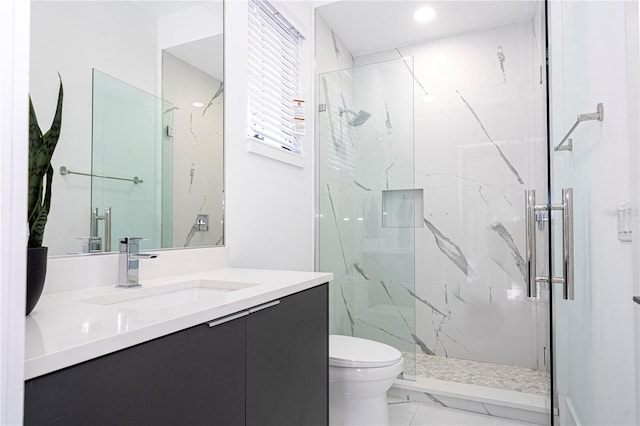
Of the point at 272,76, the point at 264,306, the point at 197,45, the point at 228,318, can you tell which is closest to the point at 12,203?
the point at 228,318

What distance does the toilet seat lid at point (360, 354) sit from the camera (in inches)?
67.1

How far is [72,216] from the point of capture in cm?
114

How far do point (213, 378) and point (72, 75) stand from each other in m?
0.96

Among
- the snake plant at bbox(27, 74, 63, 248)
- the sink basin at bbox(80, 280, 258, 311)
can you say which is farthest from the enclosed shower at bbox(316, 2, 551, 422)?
the snake plant at bbox(27, 74, 63, 248)

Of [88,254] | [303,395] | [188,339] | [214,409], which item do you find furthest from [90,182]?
[303,395]

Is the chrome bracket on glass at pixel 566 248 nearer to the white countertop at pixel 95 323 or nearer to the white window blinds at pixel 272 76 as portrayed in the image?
the white countertop at pixel 95 323

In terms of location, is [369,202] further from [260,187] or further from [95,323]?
[95,323]

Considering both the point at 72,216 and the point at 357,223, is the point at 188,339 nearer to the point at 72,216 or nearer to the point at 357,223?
the point at 72,216

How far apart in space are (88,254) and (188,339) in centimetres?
57

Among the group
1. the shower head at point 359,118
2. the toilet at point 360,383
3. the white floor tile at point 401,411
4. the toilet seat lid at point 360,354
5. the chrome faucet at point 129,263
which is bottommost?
the white floor tile at point 401,411

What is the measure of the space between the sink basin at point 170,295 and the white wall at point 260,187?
15.9 inches

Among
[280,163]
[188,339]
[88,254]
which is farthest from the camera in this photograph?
[280,163]

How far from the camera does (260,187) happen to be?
199cm

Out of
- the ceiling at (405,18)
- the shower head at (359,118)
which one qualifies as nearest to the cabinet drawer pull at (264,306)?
the shower head at (359,118)
